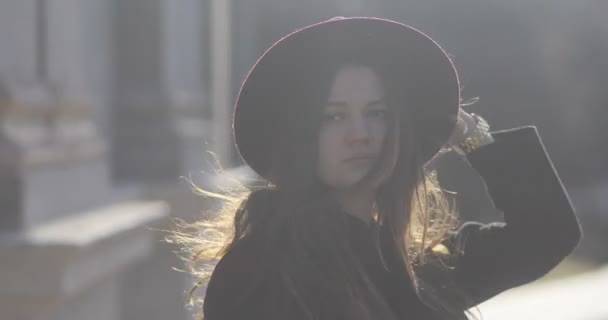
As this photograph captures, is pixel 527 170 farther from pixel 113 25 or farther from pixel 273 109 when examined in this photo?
pixel 113 25

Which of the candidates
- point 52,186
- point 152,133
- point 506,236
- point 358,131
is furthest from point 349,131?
point 152,133

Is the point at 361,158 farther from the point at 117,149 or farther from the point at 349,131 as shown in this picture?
Result: the point at 117,149

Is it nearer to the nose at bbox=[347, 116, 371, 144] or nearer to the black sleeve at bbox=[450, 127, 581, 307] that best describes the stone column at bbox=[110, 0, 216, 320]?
the black sleeve at bbox=[450, 127, 581, 307]

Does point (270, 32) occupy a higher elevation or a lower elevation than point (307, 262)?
lower

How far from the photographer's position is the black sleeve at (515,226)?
2.79 metres

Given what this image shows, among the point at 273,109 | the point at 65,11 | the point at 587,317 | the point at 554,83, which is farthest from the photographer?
the point at 554,83

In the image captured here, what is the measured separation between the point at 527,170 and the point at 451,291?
1.57ft

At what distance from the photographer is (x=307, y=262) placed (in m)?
2.29

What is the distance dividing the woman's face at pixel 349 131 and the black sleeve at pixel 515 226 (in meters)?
0.44

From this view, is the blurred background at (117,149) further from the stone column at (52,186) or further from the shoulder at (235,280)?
the shoulder at (235,280)

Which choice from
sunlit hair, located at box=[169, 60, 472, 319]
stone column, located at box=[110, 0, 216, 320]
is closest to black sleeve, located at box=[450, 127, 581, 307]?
sunlit hair, located at box=[169, 60, 472, 319]

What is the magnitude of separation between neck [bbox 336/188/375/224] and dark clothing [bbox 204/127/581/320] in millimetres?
32

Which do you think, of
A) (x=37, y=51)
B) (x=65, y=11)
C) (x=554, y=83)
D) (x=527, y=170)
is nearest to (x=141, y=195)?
(x=65, y=11)

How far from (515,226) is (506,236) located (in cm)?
4
